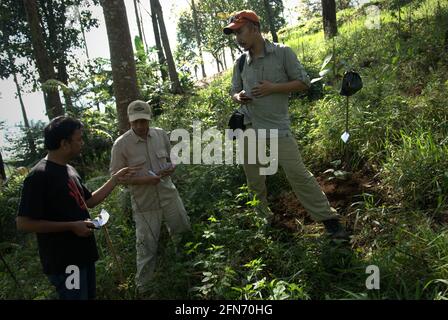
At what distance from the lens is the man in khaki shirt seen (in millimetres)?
3461

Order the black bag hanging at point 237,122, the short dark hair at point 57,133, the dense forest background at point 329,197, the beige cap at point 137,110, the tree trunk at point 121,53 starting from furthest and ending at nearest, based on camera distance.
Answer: the tree trunk at point 121,53 < the black bag hanging at point 237,122 < the beige cap at point 137,110 < the dense forest background at point 329,197 < the short dark hair at point 57,133

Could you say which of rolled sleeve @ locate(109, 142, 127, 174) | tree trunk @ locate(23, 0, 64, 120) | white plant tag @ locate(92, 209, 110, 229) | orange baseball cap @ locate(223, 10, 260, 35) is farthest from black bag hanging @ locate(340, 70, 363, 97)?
tree trunk @ locate(23, 0, 64, 120)

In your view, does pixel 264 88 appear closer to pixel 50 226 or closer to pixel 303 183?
pixel 303 183

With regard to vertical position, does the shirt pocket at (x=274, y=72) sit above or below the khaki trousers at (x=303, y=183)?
above

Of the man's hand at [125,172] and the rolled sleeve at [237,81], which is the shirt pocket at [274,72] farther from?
the man's hand at [125,172]

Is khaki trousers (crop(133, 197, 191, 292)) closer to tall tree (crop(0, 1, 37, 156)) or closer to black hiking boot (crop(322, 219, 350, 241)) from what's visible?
black hiking boot (crop(322, 219, 350, 241))

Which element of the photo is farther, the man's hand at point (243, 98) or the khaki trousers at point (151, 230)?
the man's hand at point (243, 98)

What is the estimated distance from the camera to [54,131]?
2.56 meters

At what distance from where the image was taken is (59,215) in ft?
8.32

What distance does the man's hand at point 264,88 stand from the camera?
344 centimetres

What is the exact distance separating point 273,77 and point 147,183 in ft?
5.14

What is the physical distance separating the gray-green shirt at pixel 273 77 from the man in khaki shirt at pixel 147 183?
1.02 m

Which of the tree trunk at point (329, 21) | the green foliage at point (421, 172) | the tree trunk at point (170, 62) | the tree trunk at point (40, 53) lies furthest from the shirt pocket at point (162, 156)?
the tree trunk at point (170, 62)
